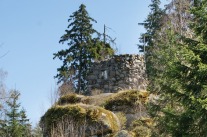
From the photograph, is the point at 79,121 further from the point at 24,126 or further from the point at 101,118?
the point at 24,126

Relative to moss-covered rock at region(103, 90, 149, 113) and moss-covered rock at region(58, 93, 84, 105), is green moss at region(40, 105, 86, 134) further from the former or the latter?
moss-covered rock at region(58, 93, 84, 105)

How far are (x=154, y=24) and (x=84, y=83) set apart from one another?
33.3 feet

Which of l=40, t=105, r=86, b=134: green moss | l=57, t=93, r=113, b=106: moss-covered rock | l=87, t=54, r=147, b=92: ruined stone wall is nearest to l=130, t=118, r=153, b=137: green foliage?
l=40, t=105, r=86, b=134: green moss

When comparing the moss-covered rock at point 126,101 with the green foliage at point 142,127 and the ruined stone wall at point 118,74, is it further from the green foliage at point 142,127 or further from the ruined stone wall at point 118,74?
the ruined stone wall at point 118,74

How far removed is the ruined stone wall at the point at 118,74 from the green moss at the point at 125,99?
15.1 feet

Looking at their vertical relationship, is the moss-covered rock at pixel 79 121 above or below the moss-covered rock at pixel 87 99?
below

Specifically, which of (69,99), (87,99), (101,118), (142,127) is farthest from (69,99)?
(142,127)

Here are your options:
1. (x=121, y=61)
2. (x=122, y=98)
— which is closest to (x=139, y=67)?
(x=121, y=61)

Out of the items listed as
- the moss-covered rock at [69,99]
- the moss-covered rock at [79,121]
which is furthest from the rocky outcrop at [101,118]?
the moss-covered rock at [69,99]

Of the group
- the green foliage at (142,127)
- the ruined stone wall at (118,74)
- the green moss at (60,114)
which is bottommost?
the green foliage at (142,127)

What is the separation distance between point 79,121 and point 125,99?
2.52m

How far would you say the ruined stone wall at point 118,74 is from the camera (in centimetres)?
2153

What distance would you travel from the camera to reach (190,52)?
8391 mm

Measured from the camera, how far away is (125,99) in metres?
16.3
